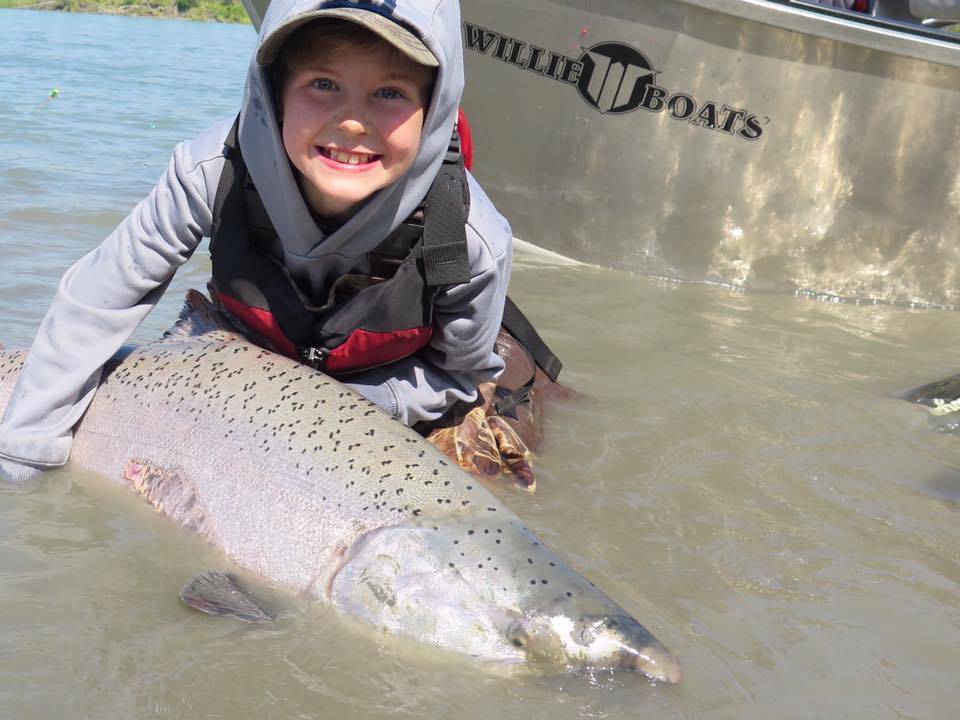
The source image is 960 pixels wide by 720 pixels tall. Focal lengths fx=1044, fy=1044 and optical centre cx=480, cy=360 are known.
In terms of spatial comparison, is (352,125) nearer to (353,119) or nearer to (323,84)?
(353,119)

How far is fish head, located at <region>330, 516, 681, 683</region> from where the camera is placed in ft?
8.22

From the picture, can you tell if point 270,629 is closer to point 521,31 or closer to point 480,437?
point 480,437

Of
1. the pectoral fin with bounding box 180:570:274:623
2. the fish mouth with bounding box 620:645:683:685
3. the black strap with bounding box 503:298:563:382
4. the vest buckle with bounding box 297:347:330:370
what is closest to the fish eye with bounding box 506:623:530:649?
the fish mouth with bounding box 620:645:683:685

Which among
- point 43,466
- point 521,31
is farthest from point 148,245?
point 521,31

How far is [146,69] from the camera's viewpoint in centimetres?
1869

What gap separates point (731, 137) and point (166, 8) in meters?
48.0

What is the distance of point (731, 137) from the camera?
6234 millimetres

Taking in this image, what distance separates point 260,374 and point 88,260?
64cm

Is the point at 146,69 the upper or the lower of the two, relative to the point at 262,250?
lower

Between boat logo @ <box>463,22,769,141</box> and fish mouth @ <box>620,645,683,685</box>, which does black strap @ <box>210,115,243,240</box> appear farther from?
boat logo @ <box>463,22,769,141</box>

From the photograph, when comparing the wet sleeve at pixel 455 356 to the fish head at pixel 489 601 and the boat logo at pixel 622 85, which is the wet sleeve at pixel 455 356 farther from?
the boat logo at pixel 622 85

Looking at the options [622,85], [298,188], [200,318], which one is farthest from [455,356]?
[622,85]

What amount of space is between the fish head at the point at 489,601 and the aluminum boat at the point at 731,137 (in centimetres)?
411

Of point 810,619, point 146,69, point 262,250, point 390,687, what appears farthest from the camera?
point 146,69
